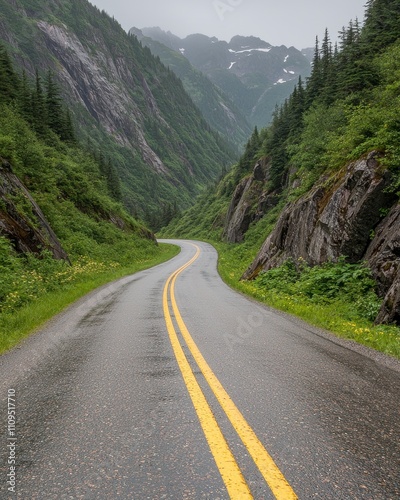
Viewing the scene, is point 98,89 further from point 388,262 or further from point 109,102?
point 388,262

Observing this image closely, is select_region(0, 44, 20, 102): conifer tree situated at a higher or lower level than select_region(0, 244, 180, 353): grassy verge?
higher

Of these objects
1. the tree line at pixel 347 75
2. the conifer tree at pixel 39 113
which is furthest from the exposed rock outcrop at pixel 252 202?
the conifer tree at pixel 39 113

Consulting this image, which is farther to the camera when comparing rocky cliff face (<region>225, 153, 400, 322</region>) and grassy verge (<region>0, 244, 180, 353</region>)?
rocky cliff face (<region>225, 153, 400, 322</region>)

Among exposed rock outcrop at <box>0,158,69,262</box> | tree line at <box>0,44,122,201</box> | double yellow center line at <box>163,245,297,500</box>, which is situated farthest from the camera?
tree line at <box>0,44,122,201</box>

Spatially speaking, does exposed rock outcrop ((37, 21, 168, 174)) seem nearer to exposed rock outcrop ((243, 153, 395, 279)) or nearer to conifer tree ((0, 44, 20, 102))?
conifer tree ((0, 44, 20, 102))

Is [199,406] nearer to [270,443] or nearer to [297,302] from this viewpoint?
[270,443]

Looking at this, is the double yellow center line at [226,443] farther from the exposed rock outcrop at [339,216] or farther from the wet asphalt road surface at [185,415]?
the exposed rock outcrop at [339,216]

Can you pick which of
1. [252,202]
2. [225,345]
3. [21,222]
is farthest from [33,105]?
[225,345]

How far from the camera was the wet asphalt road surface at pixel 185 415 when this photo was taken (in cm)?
243

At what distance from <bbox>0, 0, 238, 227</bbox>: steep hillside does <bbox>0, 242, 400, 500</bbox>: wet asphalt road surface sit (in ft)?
291

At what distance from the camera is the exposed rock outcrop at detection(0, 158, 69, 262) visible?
14283mm

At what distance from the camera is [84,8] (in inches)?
7726

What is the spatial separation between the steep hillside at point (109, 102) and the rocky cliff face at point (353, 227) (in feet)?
263

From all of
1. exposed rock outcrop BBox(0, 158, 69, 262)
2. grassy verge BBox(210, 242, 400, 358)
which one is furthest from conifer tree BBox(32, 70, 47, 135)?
grassy verge BBox(210, 242, 400, 358)
